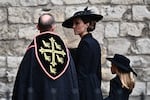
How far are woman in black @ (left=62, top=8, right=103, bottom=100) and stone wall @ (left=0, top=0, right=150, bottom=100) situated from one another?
2.21 m

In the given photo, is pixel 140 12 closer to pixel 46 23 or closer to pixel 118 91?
pixel 118 91

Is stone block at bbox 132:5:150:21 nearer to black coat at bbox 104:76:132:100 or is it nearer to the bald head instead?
black coat at bbox 104:76:132:100

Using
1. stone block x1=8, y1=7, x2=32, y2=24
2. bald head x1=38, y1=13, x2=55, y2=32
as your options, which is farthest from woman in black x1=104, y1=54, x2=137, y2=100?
stone block x1=8, y1=7, x2=32, y2=24

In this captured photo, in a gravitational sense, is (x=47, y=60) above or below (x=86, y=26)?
below

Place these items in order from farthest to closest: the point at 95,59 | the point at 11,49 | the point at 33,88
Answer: the point at 11,49, the point at 95,59, the point at 33,88

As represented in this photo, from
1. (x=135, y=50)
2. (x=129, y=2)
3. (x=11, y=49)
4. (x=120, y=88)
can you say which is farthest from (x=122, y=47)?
(x=120, y=88)

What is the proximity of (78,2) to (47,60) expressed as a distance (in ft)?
9.63

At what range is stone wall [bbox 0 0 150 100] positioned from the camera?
752cm

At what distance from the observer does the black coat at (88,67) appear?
5.23 m

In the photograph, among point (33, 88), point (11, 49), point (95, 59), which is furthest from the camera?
point (11, 49)

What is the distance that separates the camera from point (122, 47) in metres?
7.73

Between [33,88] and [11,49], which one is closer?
[33,88]

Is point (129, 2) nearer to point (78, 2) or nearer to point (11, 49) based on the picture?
point (78, 2)

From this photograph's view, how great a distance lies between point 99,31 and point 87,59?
249cm
